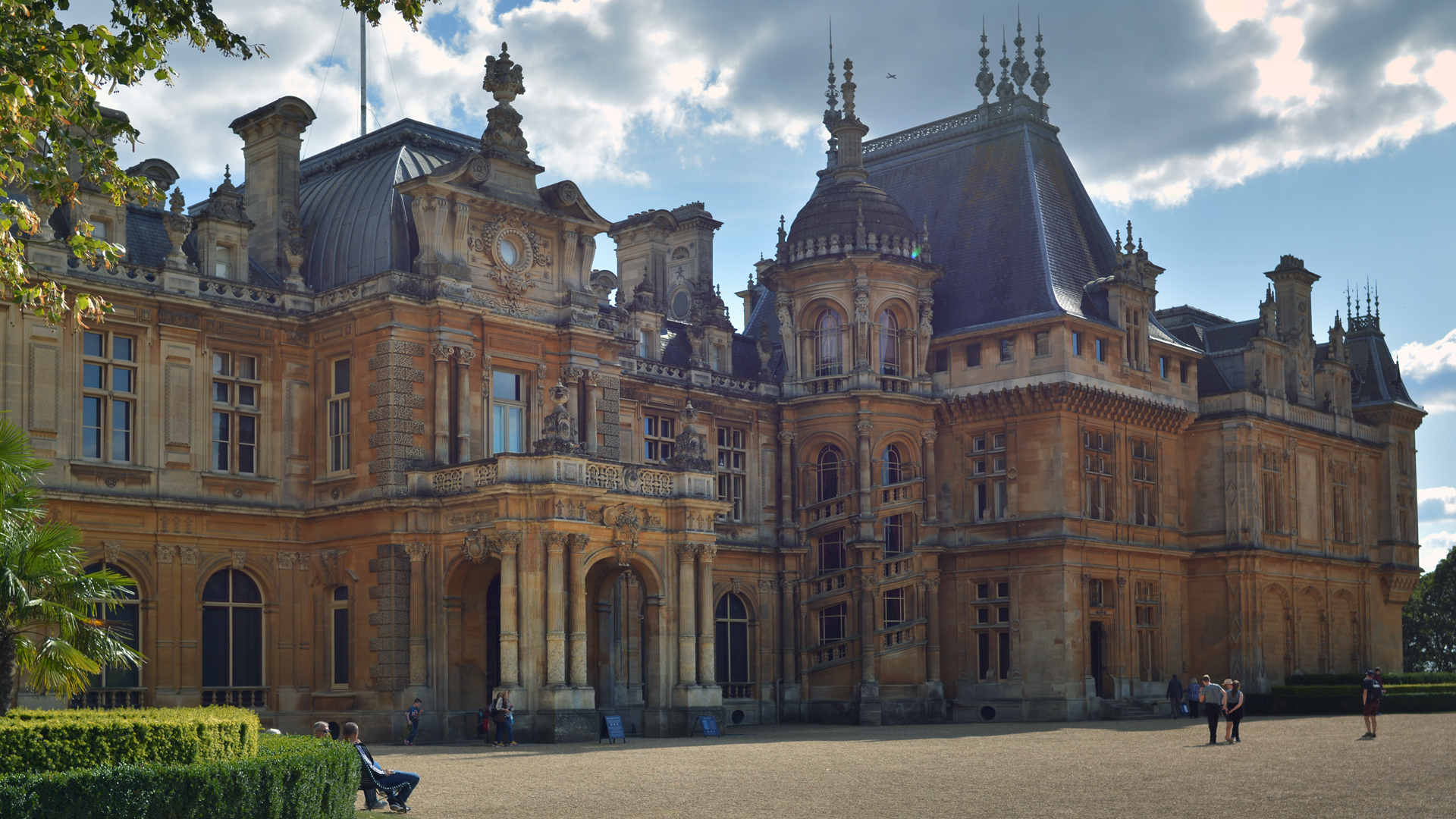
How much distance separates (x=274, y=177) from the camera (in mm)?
37625

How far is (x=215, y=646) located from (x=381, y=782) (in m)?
16.2

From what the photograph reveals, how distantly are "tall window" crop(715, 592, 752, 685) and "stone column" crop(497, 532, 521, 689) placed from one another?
1122 cm

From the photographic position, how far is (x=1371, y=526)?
2266 inches

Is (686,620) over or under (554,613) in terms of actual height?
under

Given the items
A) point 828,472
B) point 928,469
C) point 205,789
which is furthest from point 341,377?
point 205,789

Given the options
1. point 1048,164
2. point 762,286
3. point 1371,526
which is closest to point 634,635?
point 762,286

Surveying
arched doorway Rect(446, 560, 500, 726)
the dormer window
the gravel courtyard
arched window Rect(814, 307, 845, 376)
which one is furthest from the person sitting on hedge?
arched window Rect(814, 307, 845, 376)

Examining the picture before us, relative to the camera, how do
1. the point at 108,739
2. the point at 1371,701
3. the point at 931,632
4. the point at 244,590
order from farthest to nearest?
the point at 931,632, the point at 244,590, the point at 1371,701, the point at 108,739

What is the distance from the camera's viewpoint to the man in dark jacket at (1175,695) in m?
44.3

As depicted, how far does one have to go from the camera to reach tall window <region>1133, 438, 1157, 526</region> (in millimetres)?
47719

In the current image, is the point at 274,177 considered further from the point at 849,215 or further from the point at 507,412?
the point at 849,215

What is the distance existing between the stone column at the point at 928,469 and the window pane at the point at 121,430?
2166 centimetres

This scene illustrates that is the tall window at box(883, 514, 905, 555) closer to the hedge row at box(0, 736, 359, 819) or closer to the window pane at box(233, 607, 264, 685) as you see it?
the window pane at box(233, 607, 264, 685)

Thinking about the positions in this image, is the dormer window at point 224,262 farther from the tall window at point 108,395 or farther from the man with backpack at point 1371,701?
the man with backpack at point 1371,701
